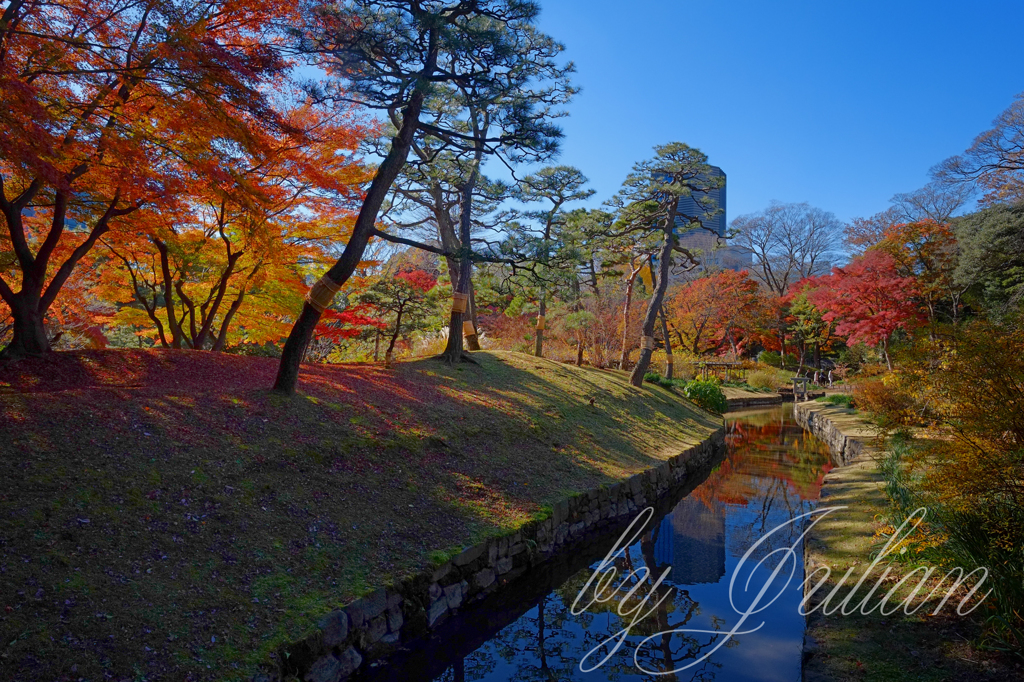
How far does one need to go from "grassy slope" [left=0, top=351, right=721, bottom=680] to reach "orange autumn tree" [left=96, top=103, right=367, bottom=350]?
6.62ft

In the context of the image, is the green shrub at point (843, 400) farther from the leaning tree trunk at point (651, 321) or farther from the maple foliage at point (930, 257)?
the leaning tree trunk at point (651, 321)

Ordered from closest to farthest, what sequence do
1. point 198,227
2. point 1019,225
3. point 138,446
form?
1. point 138,446
2. point 198,227
3. point 1019,225

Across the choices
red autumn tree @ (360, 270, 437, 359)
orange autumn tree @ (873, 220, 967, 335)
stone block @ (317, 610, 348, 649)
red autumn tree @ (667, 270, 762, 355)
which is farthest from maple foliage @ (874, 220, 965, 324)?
stone block @ (317, 610, 348, 649)

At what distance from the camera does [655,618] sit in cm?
462

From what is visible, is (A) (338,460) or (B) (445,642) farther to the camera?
(A) (338,460)

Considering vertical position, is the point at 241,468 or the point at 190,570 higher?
the point at 241,468

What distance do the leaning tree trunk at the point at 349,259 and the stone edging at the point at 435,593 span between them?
280cm

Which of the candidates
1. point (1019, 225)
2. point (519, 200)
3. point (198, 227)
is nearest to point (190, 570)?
point (519, 200)

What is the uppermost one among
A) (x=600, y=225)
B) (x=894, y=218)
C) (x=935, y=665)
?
(x=894, y=218)

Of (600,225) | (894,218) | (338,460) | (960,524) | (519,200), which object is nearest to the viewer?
(960,524)

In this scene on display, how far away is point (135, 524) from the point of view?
11.4ft

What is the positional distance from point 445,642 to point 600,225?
10.9 m

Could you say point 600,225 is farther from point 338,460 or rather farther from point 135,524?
point 135,524

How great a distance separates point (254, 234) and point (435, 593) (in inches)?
239
